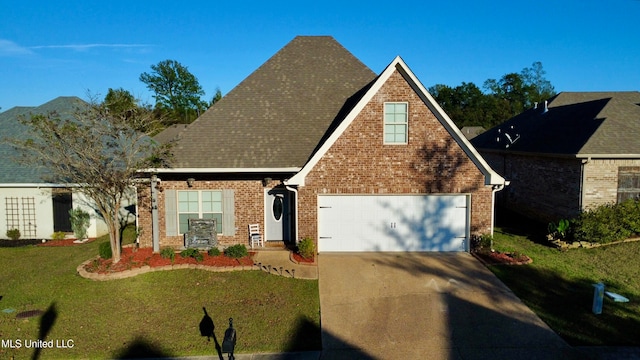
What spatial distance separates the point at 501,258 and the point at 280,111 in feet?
29.4

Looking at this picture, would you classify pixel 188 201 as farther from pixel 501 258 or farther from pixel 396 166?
pixel 501 258

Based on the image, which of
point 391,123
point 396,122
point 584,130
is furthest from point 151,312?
point 584,130

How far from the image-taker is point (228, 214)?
13000 millimetres

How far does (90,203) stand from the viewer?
1522cm

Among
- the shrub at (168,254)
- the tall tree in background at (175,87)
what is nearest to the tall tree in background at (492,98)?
the tall tree in background at (175,87)

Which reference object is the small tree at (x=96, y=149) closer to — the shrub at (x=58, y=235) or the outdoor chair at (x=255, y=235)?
the outdoor chair at (x=255, y=235)

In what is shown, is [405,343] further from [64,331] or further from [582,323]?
[64,331]

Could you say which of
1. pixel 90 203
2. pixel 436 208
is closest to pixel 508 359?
pixel 436 208

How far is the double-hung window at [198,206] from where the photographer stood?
42.6ft

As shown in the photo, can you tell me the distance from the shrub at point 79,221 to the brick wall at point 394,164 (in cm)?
899

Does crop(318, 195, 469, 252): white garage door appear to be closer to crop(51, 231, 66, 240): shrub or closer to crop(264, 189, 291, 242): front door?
crop(264, 189, 291, 242): front door

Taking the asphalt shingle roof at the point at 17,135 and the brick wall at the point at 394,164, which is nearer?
the brick wall at the point at 394,164

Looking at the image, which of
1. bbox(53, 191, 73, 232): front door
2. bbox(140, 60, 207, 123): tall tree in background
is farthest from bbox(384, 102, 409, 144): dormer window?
bbox(140, 60, 207, 123): tall tree in background

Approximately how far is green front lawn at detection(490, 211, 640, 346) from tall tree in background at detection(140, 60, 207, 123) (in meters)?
68.0
